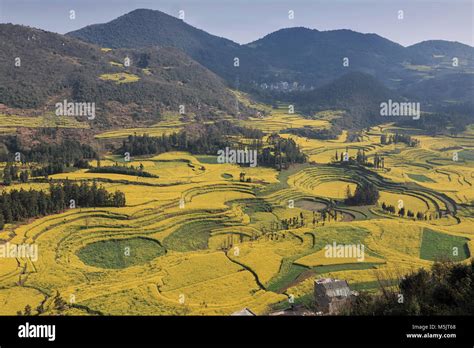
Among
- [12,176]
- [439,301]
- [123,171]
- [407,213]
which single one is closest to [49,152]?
[123,171]

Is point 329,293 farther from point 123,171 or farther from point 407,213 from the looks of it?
point 123,171

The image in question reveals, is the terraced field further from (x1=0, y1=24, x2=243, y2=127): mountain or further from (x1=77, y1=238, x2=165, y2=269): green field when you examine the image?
(x1=0, y1=24, x2=243, y2=127): mountain

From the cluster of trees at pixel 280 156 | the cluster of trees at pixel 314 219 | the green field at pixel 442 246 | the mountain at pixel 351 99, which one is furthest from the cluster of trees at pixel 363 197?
the mountain at pixel 351 99

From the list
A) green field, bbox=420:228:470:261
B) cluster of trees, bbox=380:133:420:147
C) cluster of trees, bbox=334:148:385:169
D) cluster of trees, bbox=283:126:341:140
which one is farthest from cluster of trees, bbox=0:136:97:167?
cluster of trees, bbox=380:133:420:147

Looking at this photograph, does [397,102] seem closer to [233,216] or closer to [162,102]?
[162,102]

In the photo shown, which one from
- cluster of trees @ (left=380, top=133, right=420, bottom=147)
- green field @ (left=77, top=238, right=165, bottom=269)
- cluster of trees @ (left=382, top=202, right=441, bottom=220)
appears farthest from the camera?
cluster of trees @ (left=380, top=133, right=420, bottom=147)
